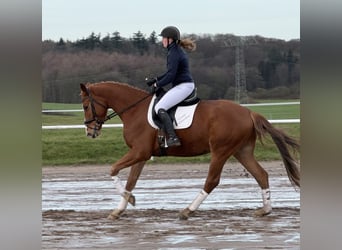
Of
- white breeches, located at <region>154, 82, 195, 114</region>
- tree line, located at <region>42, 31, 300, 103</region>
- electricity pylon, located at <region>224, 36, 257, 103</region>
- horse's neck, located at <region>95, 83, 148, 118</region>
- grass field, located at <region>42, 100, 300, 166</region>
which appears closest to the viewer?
white breeches, located at <region>154, 82, 195, 114</region>

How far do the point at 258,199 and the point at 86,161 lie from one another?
18.2ft

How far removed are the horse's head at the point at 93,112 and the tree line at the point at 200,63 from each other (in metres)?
6.48

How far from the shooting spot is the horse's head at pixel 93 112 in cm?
689

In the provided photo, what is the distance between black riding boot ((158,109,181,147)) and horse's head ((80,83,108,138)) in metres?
0.77

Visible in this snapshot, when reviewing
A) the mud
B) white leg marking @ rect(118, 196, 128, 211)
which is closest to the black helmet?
white leg marking @ rect(118, 196, 128, 211)

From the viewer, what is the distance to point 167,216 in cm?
652

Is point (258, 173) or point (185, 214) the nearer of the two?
point (185, 214)

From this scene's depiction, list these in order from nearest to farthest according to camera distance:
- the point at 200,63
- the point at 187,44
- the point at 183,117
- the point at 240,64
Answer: the point at 187,44
the point at 183,117
the point at 200,63
the point at 240,64

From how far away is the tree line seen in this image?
13.7 m

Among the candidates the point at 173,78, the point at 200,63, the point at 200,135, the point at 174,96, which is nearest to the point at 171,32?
the point at 173,78

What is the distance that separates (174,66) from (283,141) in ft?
5.02

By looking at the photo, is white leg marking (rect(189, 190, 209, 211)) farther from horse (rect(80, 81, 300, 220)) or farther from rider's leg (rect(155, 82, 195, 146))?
rider's leg (rect(155, 82, 195, 146))

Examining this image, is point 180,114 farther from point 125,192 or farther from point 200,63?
point 200,63
